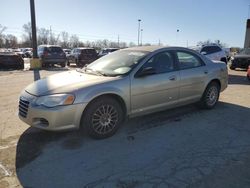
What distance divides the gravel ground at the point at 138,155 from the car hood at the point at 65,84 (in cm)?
83

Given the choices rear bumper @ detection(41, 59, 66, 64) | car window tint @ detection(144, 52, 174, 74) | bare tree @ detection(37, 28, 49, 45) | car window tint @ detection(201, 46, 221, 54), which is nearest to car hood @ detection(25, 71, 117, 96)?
car window tint @ detection(144, 52, 174, 74)

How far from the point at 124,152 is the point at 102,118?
78 cm

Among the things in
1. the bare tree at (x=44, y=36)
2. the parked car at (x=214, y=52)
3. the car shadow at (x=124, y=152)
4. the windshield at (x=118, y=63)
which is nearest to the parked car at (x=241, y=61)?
the parked car at (x=214, y=52)

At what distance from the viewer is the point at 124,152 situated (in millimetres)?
4250

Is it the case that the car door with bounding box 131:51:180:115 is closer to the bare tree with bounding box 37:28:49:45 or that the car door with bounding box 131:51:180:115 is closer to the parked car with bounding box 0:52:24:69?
the parked car with bounding box 0:52:24:69

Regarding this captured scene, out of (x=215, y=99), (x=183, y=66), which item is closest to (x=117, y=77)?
(x=183, y=66)

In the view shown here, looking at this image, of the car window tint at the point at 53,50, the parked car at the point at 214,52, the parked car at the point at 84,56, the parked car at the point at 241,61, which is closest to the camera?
the parked car at the point at 214,52

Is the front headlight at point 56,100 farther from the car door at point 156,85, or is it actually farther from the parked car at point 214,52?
the parked car at point 214,52

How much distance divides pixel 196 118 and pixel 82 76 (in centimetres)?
258

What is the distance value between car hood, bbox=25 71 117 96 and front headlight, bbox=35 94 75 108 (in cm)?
9

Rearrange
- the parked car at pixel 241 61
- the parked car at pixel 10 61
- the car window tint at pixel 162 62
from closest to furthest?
the car window tint at pixel 162 62 → the parked car at pixel 241 61 → the parked car at pixel 10 61

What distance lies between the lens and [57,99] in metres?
4.36

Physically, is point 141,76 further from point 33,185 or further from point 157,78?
point 33,185

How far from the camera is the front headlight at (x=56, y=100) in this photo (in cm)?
435
